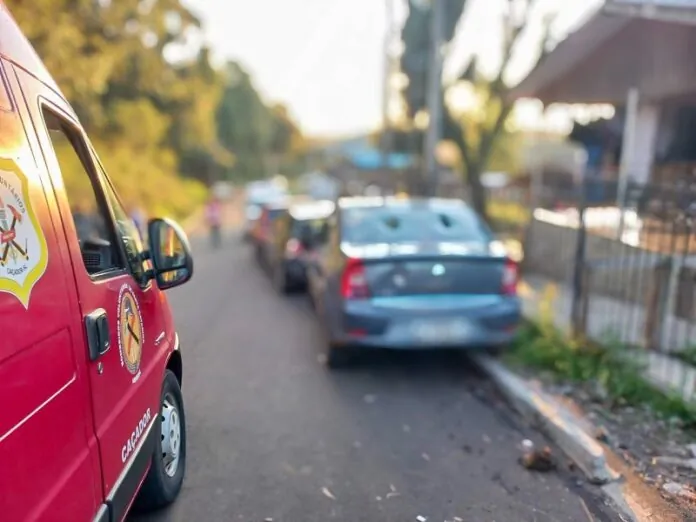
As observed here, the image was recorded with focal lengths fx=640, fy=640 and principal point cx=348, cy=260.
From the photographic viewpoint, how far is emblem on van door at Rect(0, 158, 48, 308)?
194 centimetres

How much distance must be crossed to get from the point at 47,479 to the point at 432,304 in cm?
384

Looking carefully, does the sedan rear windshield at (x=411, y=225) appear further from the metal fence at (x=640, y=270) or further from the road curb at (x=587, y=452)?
the road curb at (x=587, y=452)

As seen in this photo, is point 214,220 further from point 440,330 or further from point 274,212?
point 440,330

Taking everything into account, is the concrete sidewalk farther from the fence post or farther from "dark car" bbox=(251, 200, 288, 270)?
"dark car" bbox=(251, 200, 288, 270)

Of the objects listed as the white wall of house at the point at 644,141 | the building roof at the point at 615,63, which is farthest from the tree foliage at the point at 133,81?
the white wall of house at the point at 644,141

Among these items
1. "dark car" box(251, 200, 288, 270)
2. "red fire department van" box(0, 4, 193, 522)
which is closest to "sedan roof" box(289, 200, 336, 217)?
"dark car" box(251, 200, 288, 270)

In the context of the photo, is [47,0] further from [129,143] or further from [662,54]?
[129,143]

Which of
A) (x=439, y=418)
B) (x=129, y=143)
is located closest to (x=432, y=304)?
(x=439, y=418)

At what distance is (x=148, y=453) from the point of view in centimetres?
303

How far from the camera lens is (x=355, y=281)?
5.48 m

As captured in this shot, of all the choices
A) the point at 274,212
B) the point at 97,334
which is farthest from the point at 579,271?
the point at 274,212

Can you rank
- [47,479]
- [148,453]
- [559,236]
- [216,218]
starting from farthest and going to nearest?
[216,218]
[559,236]
[148,453]
[47,479]

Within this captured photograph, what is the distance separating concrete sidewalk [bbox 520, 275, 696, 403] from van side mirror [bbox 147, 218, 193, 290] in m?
3.60

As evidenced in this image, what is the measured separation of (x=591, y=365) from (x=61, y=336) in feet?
15.0
